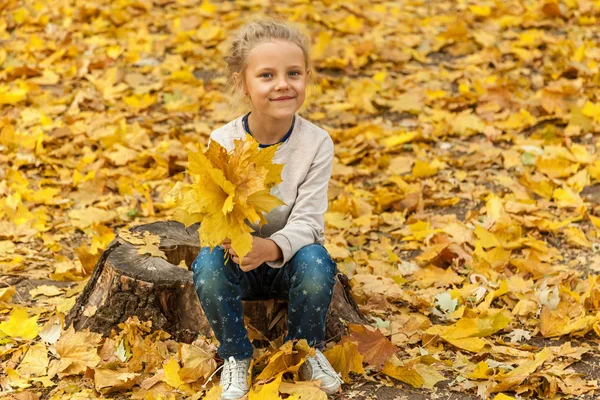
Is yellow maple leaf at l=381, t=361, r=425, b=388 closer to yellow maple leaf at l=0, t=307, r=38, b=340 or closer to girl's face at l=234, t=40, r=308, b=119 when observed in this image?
girl's face at l=234, t=40, r=308, b=119

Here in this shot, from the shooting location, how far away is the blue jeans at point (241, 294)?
2.59m

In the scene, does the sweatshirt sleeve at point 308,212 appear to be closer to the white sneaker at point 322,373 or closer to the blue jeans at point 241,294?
the blue jeans at point 241,294

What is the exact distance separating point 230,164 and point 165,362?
879 millimetres

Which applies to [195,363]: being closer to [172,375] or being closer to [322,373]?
[172,375]

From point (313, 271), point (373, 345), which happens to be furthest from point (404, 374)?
point (313, 271)

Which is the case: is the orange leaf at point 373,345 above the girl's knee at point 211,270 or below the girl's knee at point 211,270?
below

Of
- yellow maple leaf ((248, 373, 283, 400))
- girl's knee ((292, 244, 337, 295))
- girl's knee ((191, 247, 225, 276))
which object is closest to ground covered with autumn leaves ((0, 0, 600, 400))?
yellow maple leaf ((248, 373, 283, 400))

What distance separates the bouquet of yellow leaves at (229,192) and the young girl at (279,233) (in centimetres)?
16

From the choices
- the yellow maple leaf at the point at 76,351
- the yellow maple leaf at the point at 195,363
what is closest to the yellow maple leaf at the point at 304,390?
the yellow maple leaf at the point at 195,363

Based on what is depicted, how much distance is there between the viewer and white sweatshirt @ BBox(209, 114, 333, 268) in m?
2.72

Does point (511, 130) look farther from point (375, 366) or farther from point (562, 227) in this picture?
point (375, 366)

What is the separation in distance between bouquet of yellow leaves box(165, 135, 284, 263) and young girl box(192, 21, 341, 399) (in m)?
0.16

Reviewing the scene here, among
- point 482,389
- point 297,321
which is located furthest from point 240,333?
point 482,389

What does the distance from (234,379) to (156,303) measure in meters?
0.45
